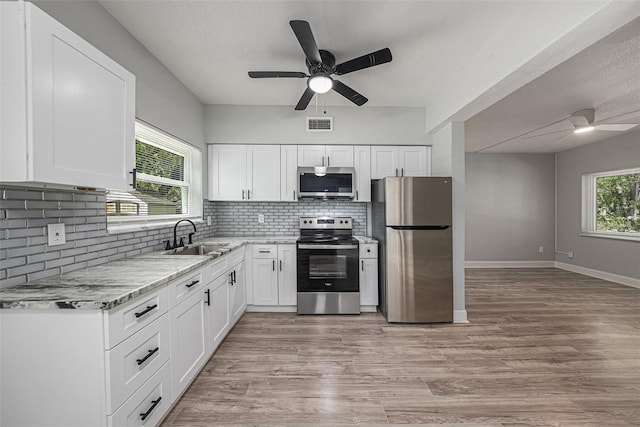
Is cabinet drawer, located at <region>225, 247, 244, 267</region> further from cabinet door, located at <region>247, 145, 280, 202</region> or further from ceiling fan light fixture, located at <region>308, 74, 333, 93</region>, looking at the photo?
ceiling fan light fixture, located at <region>308, 74, 333, 93</region>

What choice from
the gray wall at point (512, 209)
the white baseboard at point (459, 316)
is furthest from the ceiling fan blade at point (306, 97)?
the gray wall at point (512, 209)

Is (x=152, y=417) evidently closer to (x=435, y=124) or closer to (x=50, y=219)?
(x=50, y=219)

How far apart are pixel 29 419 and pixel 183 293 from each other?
810mm

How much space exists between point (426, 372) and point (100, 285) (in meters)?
2.27

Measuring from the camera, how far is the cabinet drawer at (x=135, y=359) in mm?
1223

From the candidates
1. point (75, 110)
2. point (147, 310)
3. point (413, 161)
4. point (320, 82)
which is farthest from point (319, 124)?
point (147, 310)

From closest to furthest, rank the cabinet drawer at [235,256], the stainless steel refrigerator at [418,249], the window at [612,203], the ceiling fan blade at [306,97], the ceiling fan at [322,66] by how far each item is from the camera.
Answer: the ceiling fan at [322,66] < the ceiling fan blade at [306,97] < the cabinet drawer at [235,256] < the stainless steel refrigerator at [418,249] < the window at [612,203]

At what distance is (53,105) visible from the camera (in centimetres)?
119

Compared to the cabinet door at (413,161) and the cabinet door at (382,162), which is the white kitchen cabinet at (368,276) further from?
the cabinet door at (413,161)

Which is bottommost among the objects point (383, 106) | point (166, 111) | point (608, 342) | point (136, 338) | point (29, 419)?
point (608, 342)

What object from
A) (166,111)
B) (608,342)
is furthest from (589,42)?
(166,111)

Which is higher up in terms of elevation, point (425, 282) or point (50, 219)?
point (50, 219)

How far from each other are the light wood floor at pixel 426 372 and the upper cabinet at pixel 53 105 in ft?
5.10

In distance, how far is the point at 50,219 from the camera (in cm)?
157
